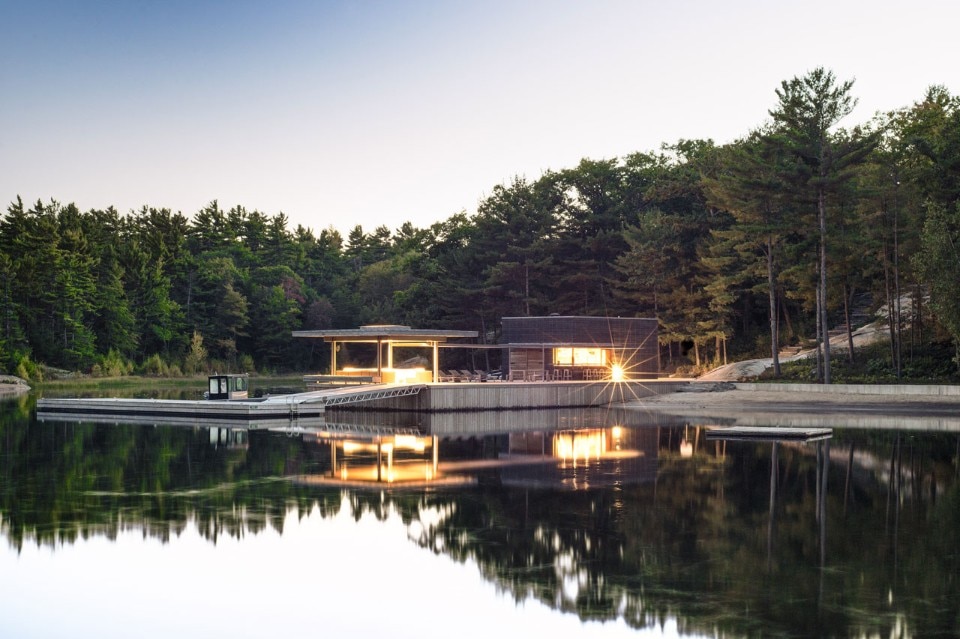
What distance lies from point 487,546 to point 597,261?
1912 inches

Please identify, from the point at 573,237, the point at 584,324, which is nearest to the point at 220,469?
the point at 584,324

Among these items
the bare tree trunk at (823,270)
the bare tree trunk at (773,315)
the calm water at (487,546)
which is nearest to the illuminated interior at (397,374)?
the calm water at (487,546)

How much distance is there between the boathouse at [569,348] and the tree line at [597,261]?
6.51m

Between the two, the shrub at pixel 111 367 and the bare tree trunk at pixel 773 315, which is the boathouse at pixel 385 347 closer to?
the bare tree trunk at pixel 773 315

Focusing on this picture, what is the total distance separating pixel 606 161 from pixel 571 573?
54600 millimetres

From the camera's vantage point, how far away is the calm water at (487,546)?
1008 centimetres

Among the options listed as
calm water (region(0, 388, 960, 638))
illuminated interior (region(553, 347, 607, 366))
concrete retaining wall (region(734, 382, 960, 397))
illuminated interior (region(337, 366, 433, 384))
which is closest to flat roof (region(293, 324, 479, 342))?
illuminated interior (region(337, 366, 433, 384))

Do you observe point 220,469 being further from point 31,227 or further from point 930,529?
point 31,227

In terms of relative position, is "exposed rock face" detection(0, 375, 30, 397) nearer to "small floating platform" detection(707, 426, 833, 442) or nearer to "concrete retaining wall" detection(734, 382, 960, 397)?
"concrete retaining wall" detection(734, 382, 960, 397)

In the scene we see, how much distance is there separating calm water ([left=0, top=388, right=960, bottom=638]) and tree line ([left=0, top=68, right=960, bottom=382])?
18.5m

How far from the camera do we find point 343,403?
3603cm

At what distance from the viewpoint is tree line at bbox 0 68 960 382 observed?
3916 centimetres

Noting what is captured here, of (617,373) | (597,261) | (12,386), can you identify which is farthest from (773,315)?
(12,386)

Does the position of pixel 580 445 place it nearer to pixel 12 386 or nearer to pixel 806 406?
pixel 806 406
